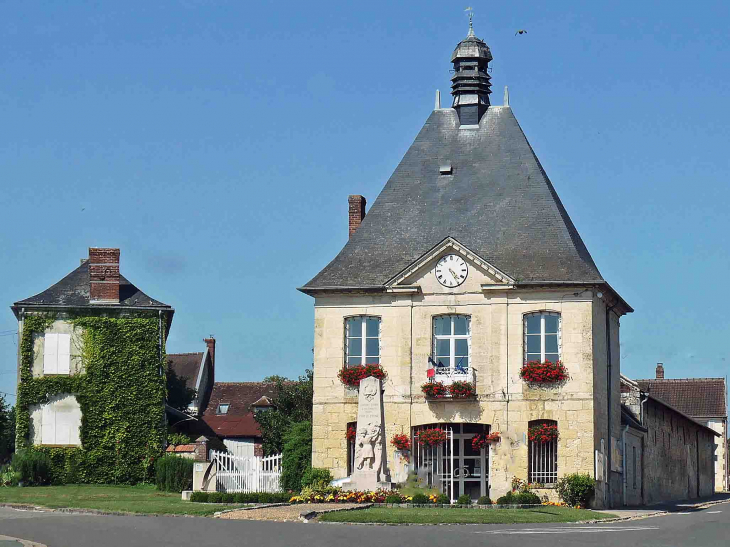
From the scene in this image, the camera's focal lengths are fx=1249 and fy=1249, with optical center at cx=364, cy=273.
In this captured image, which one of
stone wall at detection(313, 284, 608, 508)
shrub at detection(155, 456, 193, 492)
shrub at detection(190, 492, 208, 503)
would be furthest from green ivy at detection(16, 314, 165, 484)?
shrub at detection(190, 492, 208, 503)

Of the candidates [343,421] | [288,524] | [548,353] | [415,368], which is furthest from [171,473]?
[288,524]

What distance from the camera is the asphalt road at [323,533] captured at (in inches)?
698

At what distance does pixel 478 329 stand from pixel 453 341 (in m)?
0.81

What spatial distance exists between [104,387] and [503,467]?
13.3m

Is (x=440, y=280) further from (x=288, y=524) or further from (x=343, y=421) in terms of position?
(x=288, y=524)

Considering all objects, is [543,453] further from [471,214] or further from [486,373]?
[471,214]

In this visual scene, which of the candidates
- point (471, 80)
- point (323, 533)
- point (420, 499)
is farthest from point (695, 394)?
point (323, 533)

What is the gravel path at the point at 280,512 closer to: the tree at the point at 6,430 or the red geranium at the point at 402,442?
the red geranium at the point at 402,442

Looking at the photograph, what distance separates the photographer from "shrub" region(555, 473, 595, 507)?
3306cm

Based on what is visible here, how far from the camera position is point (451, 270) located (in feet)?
117

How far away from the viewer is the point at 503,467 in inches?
1353

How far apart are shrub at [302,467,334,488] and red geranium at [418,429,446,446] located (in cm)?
281

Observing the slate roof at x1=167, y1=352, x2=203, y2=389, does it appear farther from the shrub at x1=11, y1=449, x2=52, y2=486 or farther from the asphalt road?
the asphalt road

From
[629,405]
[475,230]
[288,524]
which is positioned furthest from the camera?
[629,405]
